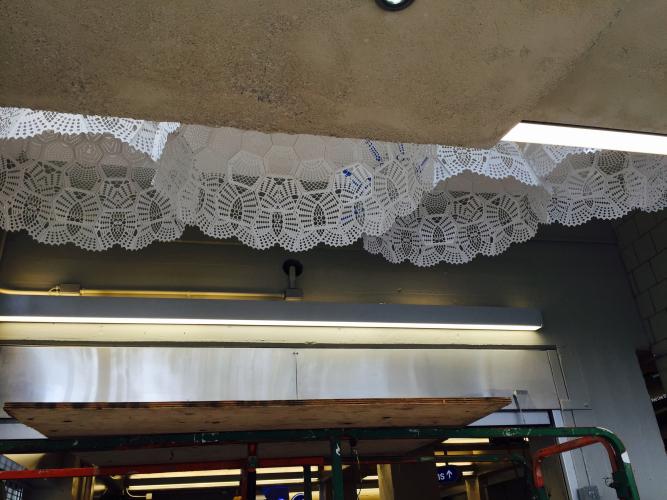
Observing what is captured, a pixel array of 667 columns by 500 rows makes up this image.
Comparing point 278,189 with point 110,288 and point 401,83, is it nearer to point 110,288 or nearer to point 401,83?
point 110,288

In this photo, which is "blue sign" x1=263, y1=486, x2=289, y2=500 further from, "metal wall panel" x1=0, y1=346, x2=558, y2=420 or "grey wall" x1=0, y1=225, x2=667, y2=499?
"grey wall" x1=0, y1=225, x2=667, y2=499

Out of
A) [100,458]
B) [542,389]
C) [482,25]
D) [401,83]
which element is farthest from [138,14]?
[542,389]

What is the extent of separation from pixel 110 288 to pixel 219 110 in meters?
2.48

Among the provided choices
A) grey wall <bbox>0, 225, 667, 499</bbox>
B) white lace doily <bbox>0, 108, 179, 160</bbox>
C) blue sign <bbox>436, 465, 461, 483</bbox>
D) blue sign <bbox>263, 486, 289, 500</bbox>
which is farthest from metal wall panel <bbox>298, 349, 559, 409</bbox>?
blue sign <bbox>263, 486, 289, 500</bbox>

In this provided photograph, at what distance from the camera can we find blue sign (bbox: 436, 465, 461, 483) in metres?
Answer: 3.00

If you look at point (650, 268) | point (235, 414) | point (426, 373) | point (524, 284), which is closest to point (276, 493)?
point (235, 414)

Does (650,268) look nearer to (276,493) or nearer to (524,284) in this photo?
(524,284)

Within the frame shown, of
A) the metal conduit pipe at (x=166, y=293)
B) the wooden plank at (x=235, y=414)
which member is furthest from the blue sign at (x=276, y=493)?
the metal conduit pipe at (x=166, y=293)

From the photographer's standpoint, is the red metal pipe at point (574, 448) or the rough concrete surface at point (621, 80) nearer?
the rough concrete surface at point (621, 80)

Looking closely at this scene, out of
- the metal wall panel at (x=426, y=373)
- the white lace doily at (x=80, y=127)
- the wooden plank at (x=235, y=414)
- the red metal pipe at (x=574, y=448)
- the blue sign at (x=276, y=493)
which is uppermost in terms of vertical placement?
the white lace doily at (x=80, y=127)

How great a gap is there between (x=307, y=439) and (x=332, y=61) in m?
0.97

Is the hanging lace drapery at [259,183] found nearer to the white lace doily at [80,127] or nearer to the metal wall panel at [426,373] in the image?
the white lace doily at [80,127]

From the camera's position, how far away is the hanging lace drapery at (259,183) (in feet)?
9.92

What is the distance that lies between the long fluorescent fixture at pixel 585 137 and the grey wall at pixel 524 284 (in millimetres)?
2306
